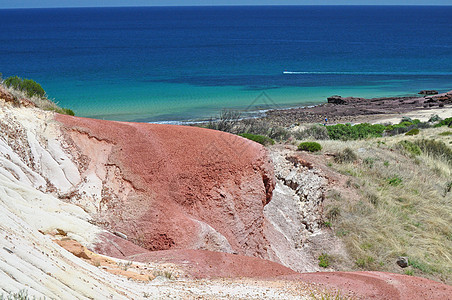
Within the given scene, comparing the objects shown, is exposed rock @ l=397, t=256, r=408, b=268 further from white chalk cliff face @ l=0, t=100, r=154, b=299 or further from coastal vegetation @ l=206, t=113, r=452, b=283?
white chalk cliff face @ l=0, t=100, r=154, b=299

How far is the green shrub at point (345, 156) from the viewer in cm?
2028

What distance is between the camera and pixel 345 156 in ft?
66.9

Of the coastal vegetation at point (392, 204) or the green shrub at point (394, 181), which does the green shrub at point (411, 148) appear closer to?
the coastal vegetation at point (392, 204)

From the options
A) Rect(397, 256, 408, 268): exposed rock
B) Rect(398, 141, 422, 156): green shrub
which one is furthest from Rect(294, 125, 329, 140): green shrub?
Rect(397, 256, 408, 268): exposed rock

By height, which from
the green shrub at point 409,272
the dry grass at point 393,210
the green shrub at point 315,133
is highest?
the green shrub at point 315,133

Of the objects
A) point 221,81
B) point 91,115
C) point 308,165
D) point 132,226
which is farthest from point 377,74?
point 132,226

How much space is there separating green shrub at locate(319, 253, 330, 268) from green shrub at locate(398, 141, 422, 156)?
425 inches

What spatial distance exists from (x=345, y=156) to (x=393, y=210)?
3.96 meters

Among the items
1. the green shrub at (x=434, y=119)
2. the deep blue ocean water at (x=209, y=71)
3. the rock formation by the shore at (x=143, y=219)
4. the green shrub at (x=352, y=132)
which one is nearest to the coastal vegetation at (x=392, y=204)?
the rock formation by the shore at (x=143, y=219)

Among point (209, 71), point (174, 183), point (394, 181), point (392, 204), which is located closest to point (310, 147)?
point (394, 181)

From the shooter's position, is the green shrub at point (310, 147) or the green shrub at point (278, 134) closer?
the green shrub at point (310, 147)

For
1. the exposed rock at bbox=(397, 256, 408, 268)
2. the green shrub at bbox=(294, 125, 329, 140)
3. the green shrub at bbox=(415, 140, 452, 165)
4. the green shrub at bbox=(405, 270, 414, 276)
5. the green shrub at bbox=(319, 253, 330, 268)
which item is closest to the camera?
the green shrub at bbox=(405, 270, 414, 276)

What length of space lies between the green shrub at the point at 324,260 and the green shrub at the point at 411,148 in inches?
425

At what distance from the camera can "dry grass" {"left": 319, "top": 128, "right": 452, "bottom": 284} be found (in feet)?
48.0
